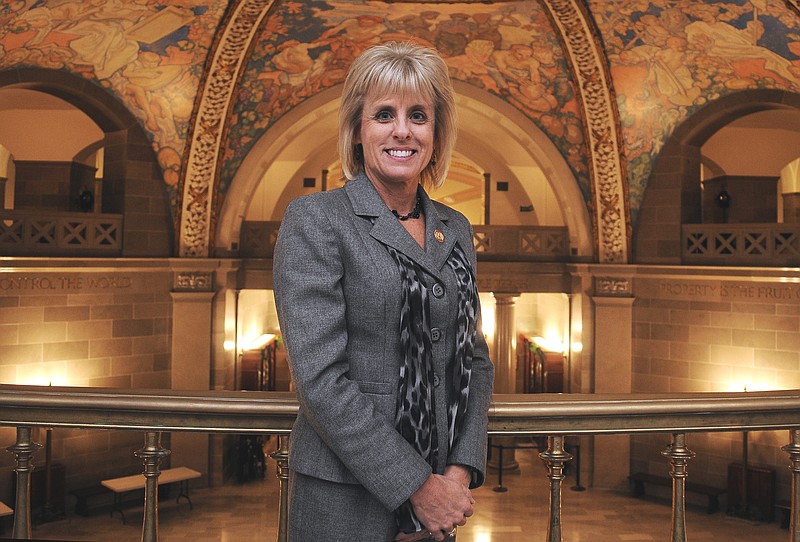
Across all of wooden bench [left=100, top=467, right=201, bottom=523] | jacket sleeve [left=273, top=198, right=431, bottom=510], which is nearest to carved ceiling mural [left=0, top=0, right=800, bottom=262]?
wooden bench [left=100, top=467, right=201, bottom=523]

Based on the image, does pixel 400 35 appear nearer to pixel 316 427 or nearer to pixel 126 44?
pixel 126 44

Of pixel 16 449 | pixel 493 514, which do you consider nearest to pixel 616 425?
pixel 16 449

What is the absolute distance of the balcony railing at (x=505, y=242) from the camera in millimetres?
15656

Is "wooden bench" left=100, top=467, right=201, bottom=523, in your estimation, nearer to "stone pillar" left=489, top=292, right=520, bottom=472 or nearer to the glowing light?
the glowing light

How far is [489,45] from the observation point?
13891 mm

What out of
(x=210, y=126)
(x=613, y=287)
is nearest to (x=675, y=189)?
(x=613, y=287)

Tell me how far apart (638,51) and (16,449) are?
41.4 feet

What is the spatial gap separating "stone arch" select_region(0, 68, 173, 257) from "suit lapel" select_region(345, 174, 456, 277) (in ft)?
41.2

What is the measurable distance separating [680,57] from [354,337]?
1266 centimetres

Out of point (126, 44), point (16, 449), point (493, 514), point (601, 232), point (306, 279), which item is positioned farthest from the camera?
point (601, 232)

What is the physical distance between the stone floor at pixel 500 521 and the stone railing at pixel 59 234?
14.5 ft

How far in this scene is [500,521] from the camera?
1324cm

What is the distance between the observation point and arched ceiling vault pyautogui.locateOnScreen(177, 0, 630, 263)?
42.6ft

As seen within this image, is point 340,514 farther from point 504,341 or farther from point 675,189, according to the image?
point 504,341
